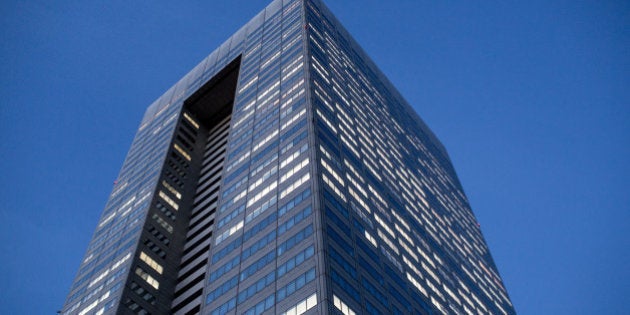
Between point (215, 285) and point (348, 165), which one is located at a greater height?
point (348, 165)

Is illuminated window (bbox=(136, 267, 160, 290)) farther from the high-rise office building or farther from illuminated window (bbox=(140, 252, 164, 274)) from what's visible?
illuminated window (bbox=(140, 252, 164, 274))

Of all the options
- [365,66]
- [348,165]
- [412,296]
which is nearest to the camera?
[412,296]

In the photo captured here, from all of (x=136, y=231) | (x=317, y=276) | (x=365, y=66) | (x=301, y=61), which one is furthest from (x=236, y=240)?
(x=365, y=66)

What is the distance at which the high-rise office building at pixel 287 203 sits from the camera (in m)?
65.9

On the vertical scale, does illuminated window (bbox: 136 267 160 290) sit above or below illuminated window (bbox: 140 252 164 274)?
below

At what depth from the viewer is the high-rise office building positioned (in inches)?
2596

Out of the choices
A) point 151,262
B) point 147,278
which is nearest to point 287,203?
point 147,278

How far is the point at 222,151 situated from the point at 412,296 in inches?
2569

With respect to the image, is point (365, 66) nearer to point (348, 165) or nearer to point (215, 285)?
point (348, 165)

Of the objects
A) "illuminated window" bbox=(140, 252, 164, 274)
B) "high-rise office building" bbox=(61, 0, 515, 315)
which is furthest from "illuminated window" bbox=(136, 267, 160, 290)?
"illuminated window" bbox=(140, 252, 164, 274)

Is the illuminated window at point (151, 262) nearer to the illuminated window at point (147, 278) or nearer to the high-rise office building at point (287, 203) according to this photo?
the high-rise office building at point (287, 203)

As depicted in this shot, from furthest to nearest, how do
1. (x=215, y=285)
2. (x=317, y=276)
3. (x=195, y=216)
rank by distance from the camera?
(x=195, y=216) < (x=215, y=285) < (x=317, y=276)

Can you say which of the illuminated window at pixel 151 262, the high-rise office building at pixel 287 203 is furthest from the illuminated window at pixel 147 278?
the illuminated window at pixel 151 262

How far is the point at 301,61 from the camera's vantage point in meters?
102
